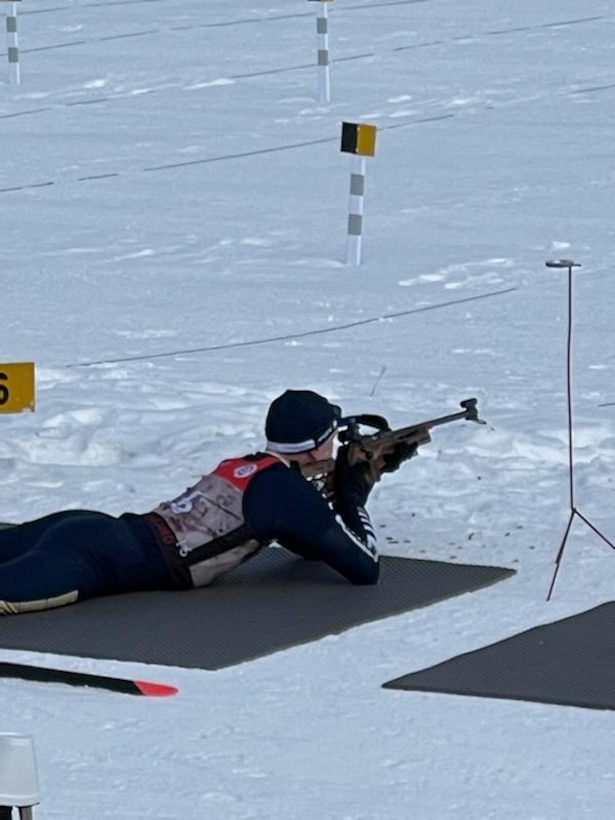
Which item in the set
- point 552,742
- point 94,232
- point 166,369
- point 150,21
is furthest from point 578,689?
point 150,21

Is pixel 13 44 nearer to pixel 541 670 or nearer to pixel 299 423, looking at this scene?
pixel 299 423

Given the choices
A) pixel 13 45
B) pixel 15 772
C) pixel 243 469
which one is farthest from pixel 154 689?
pixel 13 45

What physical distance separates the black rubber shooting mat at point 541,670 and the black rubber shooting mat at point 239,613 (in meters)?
0.46

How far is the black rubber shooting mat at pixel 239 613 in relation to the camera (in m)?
6.55

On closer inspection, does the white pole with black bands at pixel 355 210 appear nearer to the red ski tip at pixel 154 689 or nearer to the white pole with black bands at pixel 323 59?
the white pole with black bands at pixel 323 59

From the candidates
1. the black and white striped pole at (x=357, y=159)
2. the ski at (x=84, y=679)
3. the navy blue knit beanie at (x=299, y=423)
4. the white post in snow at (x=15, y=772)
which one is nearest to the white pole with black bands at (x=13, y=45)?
the black and white striped pole at (x=357, y=159)

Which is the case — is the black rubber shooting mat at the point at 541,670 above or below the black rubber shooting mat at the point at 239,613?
above

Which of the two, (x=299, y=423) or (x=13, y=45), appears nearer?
(x=299, y=423)

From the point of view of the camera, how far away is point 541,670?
20.8ft

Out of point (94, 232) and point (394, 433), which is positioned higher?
point (394, 433)

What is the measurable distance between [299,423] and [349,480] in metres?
0.31

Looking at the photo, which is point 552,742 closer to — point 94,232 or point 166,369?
point 166,369

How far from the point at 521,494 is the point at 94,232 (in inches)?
251

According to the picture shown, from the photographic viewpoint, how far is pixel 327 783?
17.7 feet
